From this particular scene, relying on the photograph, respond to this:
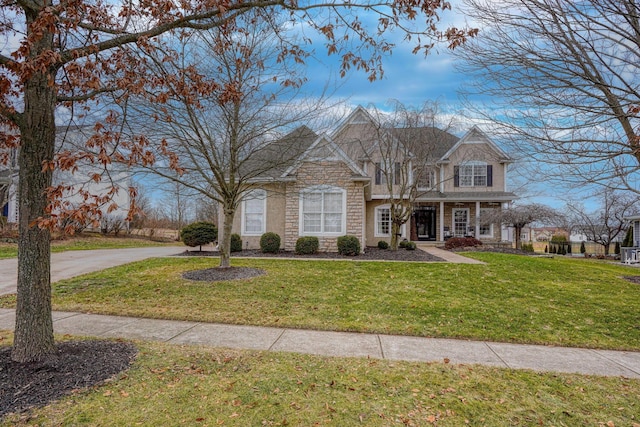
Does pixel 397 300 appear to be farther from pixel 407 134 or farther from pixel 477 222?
pixel 477 222

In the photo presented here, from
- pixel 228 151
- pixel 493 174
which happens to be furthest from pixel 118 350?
pixel 493 174

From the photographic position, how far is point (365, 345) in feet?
16.2

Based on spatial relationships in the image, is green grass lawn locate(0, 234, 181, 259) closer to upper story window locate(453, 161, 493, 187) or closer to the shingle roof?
the shingle roof

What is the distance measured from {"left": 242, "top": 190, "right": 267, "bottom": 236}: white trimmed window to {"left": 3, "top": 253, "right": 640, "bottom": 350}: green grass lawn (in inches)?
180

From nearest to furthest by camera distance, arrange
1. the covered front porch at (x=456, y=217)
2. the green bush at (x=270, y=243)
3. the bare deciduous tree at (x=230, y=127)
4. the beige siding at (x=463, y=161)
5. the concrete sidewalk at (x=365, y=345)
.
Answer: the concrete sidewalk at (x=365, y=345)
the bare deciduous tree at (x=230, y=127)
the green bush at (x=270, y=243)
the covered front porch at (x=456, y=217)
the beige siding at (x=463, y=161)

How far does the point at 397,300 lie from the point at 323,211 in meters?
7.44

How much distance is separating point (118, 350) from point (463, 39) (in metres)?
5.71

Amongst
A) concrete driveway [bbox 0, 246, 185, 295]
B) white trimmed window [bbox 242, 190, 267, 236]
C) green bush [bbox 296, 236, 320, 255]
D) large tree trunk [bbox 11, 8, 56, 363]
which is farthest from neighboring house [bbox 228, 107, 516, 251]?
large tree trunk [bbox 11, 8, 56, 363]

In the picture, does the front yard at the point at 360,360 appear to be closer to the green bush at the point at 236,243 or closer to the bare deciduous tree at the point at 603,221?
the green bush at the point at 236,243

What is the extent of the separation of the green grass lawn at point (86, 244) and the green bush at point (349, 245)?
42.6 ft

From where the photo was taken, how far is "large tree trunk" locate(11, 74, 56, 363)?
366cm

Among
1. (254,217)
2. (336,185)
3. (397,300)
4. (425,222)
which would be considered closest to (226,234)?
(397,300)

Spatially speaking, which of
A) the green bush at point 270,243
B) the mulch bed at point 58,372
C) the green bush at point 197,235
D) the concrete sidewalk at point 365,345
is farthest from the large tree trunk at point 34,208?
the green bush at point 197,235

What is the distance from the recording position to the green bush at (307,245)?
13.8m
